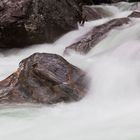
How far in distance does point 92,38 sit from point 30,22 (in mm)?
1672

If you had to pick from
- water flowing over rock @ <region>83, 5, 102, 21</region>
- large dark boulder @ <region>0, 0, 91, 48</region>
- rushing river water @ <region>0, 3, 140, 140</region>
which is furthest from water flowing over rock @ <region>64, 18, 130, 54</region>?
water flowing over rock @ <region>83, 5, 102, 21</region>

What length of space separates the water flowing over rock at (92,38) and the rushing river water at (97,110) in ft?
1.78

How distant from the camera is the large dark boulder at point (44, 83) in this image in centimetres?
771

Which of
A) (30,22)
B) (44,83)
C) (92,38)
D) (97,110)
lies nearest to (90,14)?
(30,22)

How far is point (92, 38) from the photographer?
11.6 meters

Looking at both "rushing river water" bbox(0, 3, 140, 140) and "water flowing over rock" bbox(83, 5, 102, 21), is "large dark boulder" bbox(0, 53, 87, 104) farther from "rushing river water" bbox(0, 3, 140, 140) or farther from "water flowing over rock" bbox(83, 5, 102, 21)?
"water flowing over rock" bbox(83, 5, 102, 21)

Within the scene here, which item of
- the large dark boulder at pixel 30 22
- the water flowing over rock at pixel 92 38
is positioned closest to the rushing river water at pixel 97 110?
A: the water flowing over rock at pixel 92 38

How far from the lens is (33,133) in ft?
21.1

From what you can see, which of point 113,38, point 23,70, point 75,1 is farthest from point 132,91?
point 75,1

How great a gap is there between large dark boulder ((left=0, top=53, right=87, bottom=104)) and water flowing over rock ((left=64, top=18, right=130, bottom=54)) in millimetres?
2922

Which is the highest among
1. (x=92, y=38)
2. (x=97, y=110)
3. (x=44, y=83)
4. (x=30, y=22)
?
(x=44, y=83)

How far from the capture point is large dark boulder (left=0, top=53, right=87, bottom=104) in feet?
25.3

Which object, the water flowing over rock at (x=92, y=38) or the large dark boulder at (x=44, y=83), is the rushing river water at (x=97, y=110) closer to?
the large dark boulder at (x=44, y=83)

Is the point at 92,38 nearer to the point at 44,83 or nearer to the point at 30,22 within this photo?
the point at 30,22
